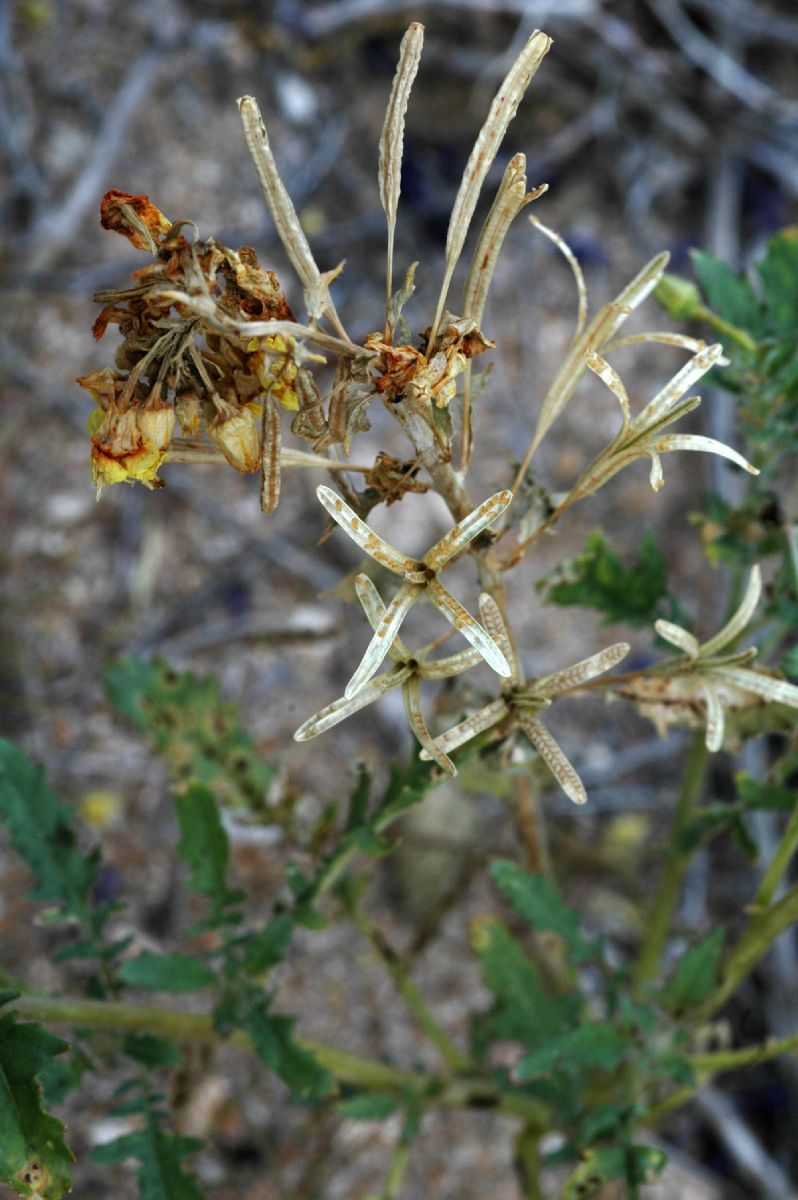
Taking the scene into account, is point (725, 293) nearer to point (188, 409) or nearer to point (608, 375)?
point (608, 375)

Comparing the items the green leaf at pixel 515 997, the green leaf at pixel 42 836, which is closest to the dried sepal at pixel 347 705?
the green leaf at pixel 42 836

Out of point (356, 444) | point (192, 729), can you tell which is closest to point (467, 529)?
point (192, 729)

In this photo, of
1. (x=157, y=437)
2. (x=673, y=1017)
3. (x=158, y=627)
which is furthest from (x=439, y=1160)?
(x=157, y=437)

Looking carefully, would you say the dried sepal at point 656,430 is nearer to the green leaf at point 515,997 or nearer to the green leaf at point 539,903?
the green leaf at point 539,903

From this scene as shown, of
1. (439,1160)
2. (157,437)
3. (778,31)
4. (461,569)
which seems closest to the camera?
(157,437)

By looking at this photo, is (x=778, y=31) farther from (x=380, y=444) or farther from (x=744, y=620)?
(x=744, y=620)

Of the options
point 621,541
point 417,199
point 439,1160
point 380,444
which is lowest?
point 439,1160
